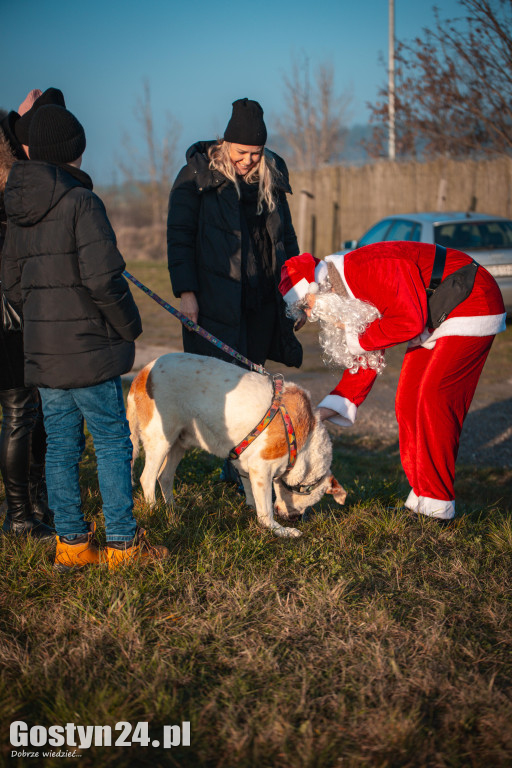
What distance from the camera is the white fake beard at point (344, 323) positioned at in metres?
3.36

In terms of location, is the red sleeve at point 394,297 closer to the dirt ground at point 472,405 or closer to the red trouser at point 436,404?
the red trouser at point 436,404

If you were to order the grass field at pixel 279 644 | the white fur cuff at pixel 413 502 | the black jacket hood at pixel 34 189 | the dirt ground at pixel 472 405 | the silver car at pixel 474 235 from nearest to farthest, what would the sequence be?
the grass field at pixel 279 644
the black jacket hood at pixel 34 189
the white fur cuff at pixel 413 502
the dirt ground at pixel 472 405
the silver car at pixel 474 235

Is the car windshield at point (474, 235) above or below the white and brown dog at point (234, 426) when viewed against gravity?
above

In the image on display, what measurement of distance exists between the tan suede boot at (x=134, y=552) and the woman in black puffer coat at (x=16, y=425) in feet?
1.99

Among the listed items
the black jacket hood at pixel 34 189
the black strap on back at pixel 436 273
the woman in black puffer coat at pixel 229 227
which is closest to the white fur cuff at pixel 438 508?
the black strap on back at pixel 436 273

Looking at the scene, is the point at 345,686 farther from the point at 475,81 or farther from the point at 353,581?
the point at 475,81

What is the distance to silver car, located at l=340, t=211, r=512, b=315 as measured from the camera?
927cm

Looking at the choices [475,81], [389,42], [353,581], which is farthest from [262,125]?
[389,42]

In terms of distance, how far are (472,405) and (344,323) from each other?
4.23 metres

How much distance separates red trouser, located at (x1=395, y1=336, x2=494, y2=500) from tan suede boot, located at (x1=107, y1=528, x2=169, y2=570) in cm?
164

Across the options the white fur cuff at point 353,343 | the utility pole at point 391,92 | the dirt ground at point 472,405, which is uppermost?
the utility pole at point 391,92

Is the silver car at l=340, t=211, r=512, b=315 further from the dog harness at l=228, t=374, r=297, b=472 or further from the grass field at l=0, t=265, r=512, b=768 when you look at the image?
the grass field at l=0, t=265, r=512, b=768

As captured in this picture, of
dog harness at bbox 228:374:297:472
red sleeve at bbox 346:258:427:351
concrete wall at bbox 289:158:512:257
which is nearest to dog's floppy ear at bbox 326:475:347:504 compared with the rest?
dog harness at bbox 228:374:297:472

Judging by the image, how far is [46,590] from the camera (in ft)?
9.32
